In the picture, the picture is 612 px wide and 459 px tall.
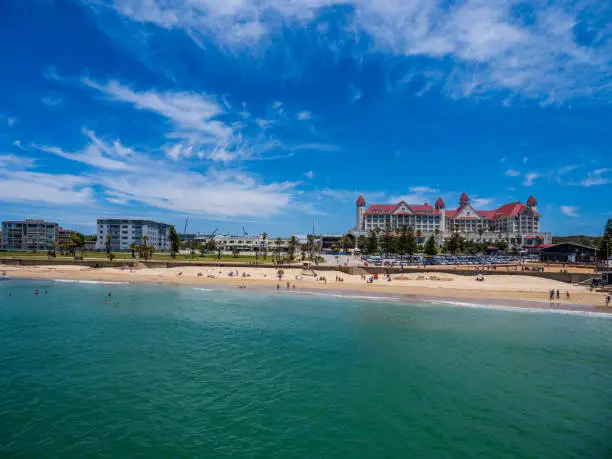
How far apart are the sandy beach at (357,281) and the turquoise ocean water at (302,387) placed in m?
14.4

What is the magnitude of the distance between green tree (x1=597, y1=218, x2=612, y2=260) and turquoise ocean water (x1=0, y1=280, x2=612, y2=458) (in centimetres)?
5654

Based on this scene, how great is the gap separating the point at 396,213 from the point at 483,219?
135ft

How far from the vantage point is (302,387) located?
17.7m

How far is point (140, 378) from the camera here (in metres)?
18.4

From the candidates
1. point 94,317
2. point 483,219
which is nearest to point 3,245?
point 94,317

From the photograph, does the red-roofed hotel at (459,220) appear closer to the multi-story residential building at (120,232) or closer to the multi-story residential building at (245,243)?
the multi-story residential building at (245,243)

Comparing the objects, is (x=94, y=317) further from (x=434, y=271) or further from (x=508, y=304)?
(x=434, y=271)

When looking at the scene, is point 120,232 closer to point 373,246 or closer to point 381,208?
point 373,246

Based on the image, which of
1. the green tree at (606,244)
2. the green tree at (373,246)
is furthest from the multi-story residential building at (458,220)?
the green tree at (606,244)

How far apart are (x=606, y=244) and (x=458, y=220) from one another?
8640 centimetres

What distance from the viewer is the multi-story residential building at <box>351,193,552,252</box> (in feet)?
486

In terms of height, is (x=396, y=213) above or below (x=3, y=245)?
above

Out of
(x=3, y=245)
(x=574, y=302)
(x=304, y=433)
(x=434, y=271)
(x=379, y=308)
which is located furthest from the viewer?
(x=3, y=245)

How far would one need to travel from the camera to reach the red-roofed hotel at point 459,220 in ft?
488
